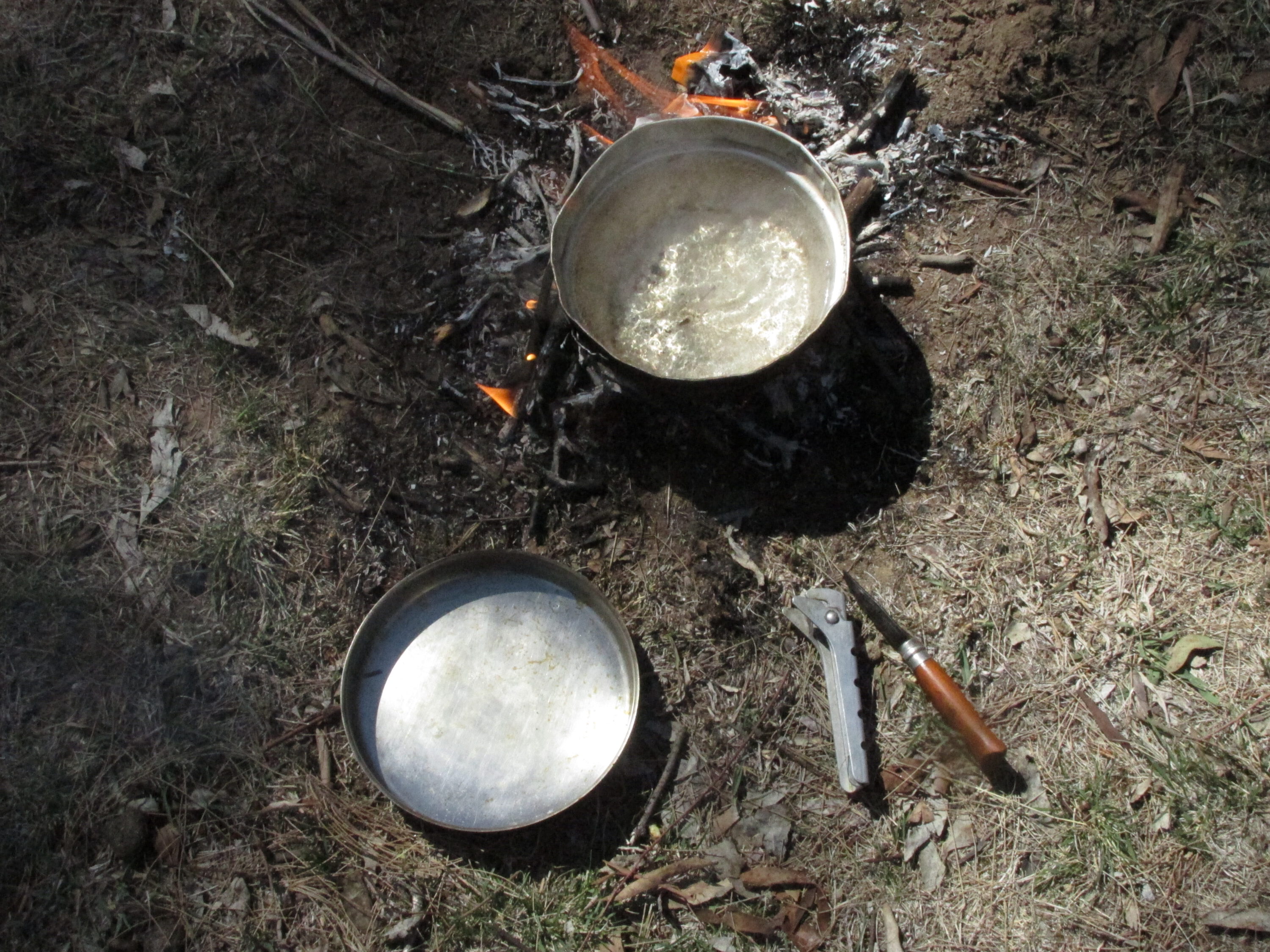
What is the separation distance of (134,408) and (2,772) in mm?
1222

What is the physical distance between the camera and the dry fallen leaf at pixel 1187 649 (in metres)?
2.64

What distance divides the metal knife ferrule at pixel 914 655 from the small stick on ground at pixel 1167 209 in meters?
1.63

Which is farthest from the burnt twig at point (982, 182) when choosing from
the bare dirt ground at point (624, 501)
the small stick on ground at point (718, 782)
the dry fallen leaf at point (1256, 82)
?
the small stick on ground at point (718, 782)

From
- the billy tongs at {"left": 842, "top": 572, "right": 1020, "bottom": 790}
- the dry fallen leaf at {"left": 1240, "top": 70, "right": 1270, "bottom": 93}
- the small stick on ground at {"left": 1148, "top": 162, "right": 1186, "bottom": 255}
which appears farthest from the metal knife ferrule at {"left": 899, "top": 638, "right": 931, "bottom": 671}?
the dry fallen leaf at {"left": 1240, "top": 70, "right": 1270, "bottom": 93}

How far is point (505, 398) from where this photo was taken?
293cm

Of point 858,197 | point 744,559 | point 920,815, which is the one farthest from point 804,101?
point 920,815

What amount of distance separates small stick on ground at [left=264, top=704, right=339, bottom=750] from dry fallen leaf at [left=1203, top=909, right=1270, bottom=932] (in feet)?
8.67

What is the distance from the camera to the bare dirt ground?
2.56 metres

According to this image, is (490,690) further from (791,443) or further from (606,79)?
(606,79)

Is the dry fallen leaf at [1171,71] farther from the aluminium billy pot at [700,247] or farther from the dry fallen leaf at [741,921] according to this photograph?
the dry fallen leaf at [741,921]

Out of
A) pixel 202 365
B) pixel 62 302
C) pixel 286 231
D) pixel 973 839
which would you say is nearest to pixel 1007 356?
pixel 973 839

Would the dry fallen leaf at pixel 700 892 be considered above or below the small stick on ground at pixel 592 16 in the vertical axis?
below

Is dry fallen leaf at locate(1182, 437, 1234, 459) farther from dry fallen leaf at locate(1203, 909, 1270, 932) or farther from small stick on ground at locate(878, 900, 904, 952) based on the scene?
small stick on ground at locate(878, 900, 904, 952)

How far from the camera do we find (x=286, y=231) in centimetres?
312
